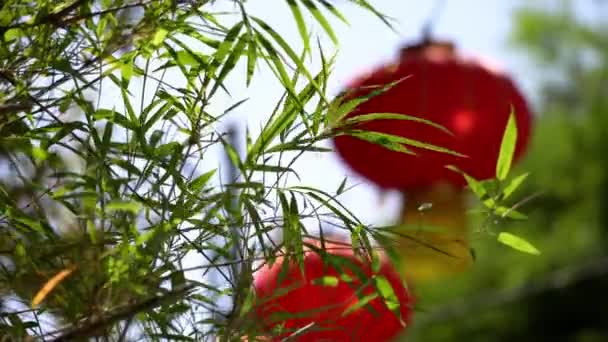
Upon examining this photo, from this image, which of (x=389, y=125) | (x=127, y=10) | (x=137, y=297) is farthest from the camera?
(x=389, y=125)

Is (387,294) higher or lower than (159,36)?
lower

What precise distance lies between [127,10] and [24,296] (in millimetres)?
193

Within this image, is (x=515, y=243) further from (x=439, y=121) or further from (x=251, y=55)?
(x=439, y=121)

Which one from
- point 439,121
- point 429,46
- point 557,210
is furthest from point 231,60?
point 557,210

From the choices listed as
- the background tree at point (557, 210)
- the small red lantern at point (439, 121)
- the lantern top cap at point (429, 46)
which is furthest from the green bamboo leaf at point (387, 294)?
the background tree at point (557, 210)

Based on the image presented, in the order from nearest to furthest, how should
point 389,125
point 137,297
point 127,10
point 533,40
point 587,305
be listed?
1. point 137,297
2. point 127,10
3. point 389,125
4. point 587,305
5. point 533,40

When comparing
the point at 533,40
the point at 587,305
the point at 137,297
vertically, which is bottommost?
the point at 587,305

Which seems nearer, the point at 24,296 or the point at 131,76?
the point at 24,296

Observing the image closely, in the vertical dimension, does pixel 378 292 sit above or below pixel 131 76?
below

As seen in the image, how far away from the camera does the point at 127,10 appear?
0.76 meters

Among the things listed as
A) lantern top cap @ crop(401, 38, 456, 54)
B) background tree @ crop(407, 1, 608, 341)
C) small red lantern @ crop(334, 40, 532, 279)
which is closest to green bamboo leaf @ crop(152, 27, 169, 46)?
small red lantern @ crop(334, 40, 532, 279)

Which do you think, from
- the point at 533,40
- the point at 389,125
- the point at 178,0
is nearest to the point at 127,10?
the point at 178,0

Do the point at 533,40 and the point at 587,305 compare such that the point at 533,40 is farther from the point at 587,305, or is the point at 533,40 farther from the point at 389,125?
the point at 389,125

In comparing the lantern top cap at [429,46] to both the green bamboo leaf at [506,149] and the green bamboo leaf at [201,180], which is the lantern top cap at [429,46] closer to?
the green bamboo leaf at [506,149]
